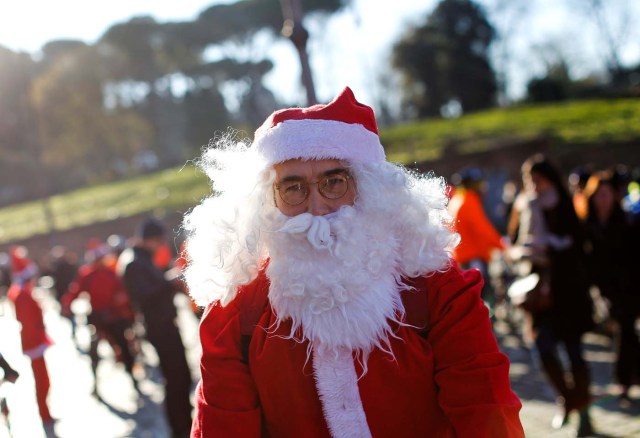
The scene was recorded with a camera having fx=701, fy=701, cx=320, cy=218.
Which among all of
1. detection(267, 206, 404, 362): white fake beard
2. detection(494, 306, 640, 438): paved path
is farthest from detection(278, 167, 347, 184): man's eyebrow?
detection(494, 306, 640, 438): paved path

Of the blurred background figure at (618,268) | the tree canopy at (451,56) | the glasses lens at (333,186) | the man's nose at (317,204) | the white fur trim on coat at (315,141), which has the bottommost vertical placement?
the blurred background figure at (618,268)

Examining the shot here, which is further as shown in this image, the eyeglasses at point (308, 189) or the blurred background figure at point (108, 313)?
the blurred background figure at point (108, 313)

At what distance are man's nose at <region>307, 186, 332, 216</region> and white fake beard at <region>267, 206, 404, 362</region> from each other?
0.03 metres

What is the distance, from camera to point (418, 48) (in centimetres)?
3862

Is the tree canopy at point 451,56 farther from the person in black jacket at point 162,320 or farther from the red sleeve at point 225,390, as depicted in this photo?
the red sleeve at point 225,390

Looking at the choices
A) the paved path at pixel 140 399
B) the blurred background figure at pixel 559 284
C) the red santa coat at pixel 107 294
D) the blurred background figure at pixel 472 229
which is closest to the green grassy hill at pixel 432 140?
the paved path at pixel 140 399

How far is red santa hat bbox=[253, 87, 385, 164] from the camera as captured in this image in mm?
1969

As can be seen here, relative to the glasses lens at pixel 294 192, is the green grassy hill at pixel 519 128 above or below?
above

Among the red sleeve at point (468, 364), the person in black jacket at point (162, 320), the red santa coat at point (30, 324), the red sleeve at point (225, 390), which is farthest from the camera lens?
the red santa coat at point (30, 324)

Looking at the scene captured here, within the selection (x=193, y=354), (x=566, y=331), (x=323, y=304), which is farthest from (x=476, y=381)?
(x=193, y=354)

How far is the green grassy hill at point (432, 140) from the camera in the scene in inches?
1079

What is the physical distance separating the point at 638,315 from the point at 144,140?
44.9m

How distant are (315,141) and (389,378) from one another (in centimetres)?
68

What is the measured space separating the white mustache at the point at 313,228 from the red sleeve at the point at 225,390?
Result: 31 cm
